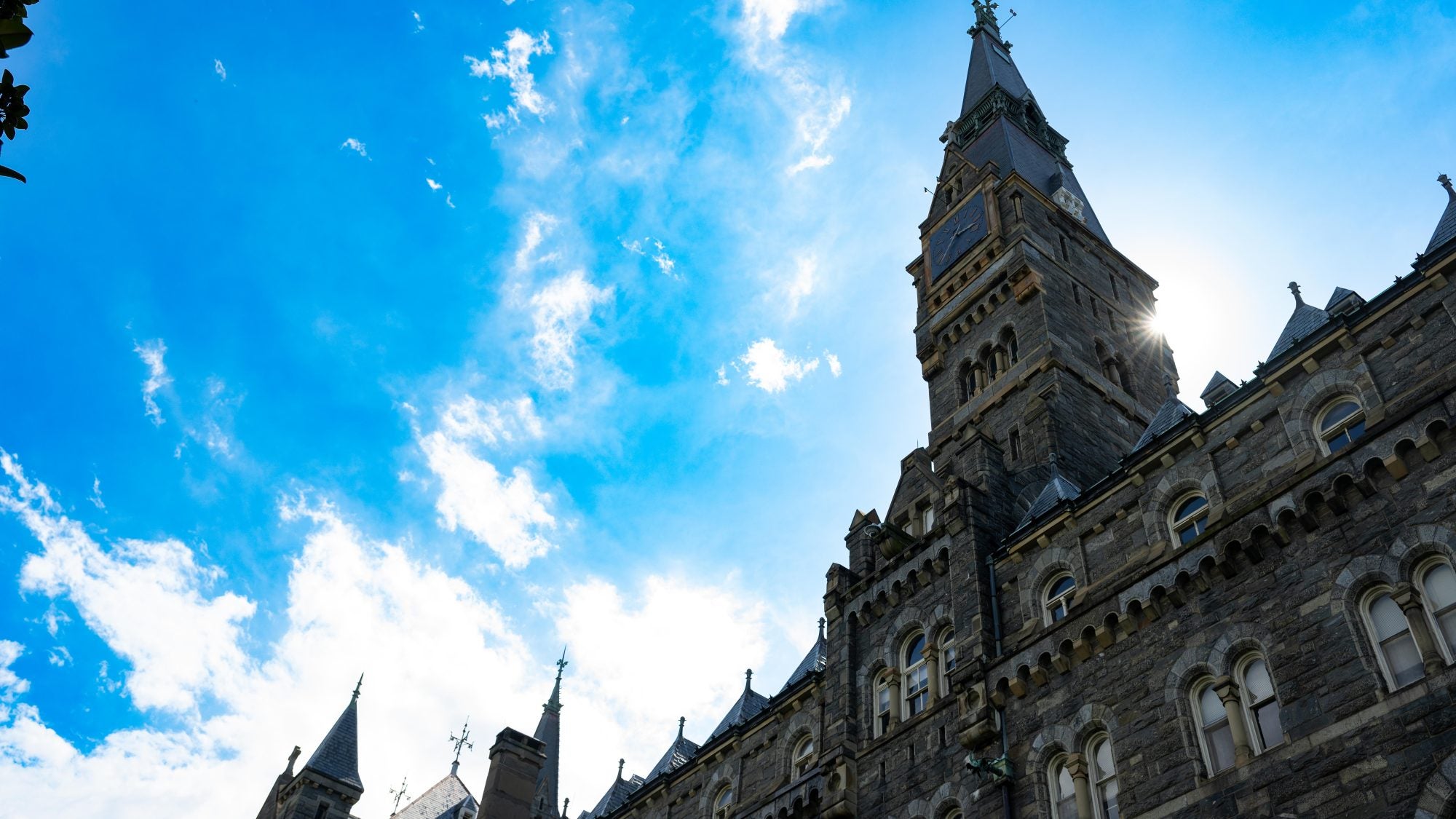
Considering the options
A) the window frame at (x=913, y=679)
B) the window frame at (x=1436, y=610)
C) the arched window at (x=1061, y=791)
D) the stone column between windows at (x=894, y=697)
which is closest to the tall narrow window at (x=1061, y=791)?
the arched window at (x=1061, y=791)

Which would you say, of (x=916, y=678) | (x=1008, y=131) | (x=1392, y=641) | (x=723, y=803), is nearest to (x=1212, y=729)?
(x=1392, y=641)

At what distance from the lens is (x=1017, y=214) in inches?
1629

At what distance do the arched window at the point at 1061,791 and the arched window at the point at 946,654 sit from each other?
4.01m

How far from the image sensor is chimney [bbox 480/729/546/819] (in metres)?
41.2

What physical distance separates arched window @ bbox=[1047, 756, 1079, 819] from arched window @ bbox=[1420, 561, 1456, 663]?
22.1 ft

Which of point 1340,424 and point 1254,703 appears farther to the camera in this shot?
point 1340,424

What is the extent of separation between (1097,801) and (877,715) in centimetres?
734

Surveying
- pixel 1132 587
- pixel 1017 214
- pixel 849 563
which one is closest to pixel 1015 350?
pixel 1017 214

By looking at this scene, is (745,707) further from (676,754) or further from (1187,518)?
(1187,518)

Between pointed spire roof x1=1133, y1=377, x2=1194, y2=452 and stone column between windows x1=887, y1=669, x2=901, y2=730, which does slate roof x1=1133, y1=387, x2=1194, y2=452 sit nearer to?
pointed spire roof x1=1133, y1=377, x2=1194, y2=452

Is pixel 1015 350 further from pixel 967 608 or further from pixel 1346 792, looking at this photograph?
pixel 1346 792

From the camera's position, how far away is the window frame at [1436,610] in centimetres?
1628

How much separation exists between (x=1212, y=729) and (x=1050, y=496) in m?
8.73

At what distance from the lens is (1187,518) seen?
2214 cm
